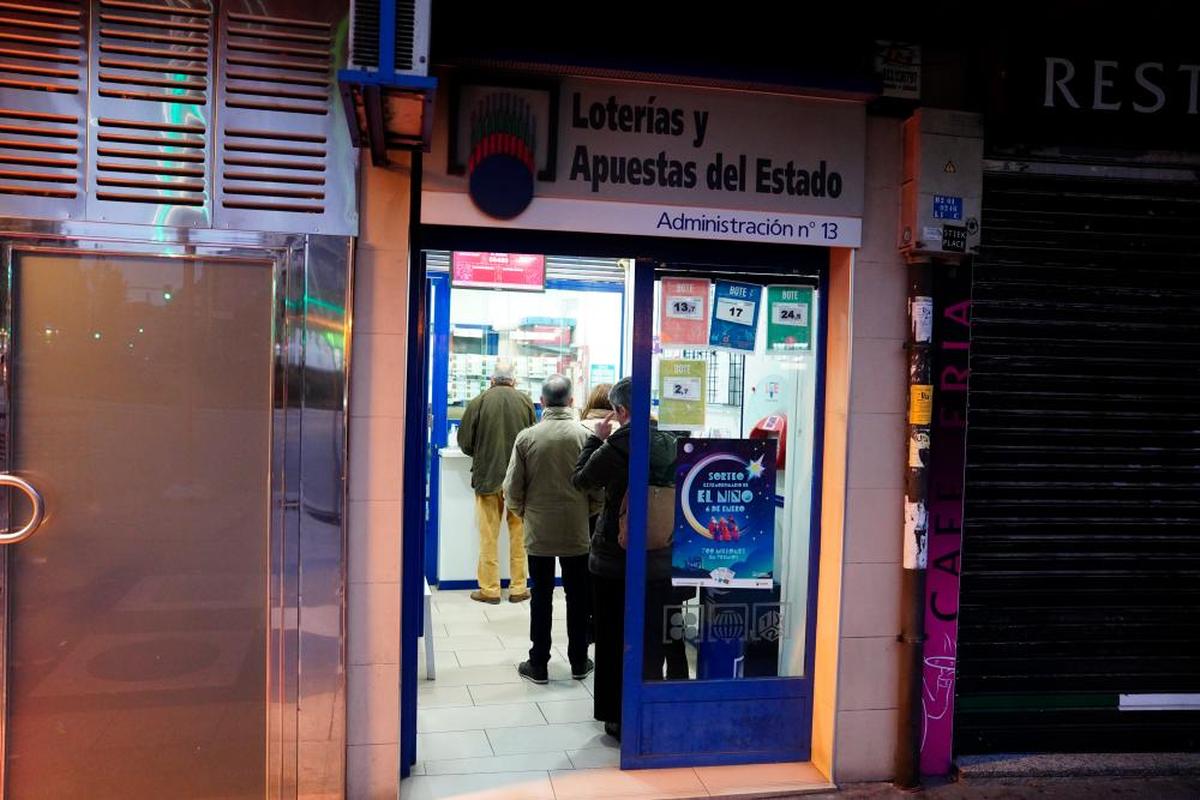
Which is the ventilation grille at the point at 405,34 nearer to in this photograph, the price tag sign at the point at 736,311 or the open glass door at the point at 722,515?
Answer: the open glass door at the point at 722,515

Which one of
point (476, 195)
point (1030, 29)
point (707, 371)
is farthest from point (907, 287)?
point (476, 195)

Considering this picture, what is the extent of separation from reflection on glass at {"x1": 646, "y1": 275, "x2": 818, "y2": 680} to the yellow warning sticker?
0.47m

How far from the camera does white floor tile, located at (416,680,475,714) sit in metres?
4.71

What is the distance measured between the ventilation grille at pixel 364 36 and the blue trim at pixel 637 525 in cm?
156

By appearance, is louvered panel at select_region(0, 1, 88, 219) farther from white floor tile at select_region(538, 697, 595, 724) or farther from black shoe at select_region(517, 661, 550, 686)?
black shoe at select_region(517, 661, 550, 686)

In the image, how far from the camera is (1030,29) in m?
3.88

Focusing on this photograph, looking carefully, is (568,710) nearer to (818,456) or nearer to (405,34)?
(818,456)

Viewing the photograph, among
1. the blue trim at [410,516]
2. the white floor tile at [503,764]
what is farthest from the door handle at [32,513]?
the white floor tile at [503,764]

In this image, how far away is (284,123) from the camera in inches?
133

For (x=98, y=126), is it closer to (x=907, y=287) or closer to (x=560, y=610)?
(x=907, y=287)

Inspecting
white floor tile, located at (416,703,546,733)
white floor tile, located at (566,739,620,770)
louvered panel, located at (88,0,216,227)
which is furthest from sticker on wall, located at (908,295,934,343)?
louvered panel, located at (88,0,216,227)

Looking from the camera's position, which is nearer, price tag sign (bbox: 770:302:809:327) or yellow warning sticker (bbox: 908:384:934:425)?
yellow warning sticker (bbox: 908:384:934:425)

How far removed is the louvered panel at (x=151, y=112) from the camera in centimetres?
326

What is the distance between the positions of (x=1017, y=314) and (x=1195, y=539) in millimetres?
1479
